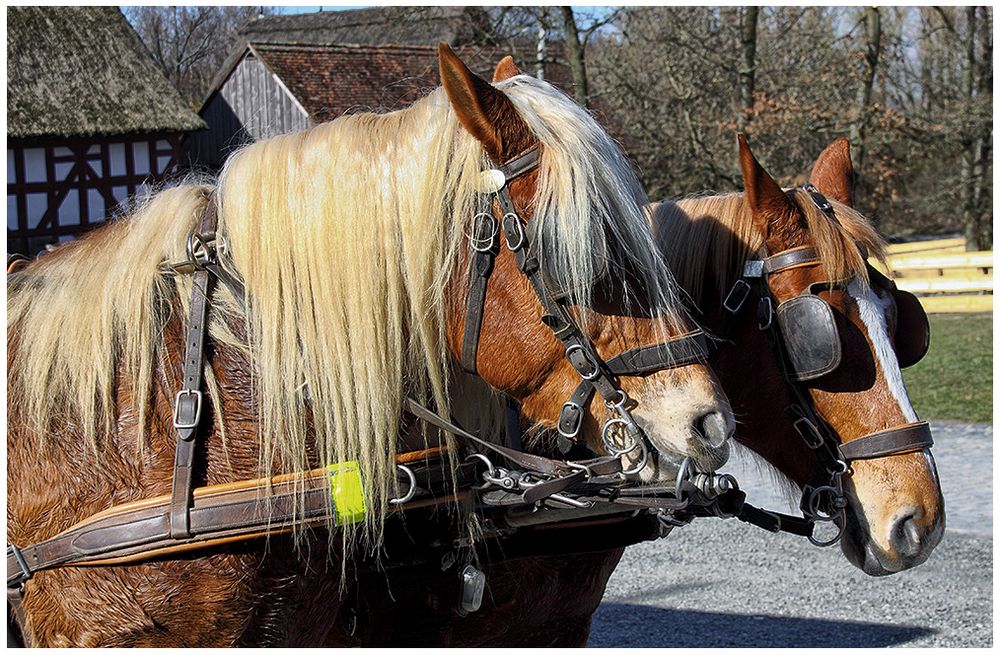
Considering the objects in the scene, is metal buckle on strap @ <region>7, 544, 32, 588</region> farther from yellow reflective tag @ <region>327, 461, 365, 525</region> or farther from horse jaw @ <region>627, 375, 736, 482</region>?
horse jaw @ <region>627, 375, 736, 482</region>

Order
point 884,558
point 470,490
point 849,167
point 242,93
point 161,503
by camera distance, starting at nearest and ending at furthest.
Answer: point 161,503, point 470,490, point 884,558, point 849,167, point 242,93

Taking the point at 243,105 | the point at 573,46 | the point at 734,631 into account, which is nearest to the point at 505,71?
the point at 734,631

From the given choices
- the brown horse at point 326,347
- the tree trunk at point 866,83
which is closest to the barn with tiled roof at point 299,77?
the tree trunk at point 866,83

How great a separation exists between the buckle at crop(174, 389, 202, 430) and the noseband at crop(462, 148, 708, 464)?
0.49 m

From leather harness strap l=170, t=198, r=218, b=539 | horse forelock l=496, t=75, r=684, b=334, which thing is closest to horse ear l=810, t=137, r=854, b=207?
horse forelock l=496, t=75, r=684, b=334

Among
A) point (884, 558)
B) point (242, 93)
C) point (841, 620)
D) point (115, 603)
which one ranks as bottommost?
point (841, 620)

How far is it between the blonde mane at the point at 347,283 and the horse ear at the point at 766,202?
0.60m

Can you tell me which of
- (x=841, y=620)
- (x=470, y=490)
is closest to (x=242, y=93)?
(x=841, y=620)

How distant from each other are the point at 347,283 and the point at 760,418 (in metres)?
1.12

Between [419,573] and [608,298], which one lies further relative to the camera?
[419,573]

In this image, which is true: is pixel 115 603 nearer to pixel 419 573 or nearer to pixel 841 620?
pixel 419 573

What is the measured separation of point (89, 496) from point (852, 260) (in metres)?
1.66

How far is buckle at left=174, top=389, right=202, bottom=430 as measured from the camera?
5.82ft

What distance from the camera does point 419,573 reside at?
7.23 ft
